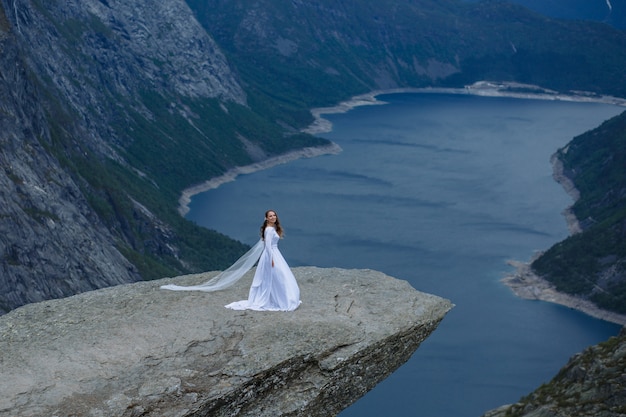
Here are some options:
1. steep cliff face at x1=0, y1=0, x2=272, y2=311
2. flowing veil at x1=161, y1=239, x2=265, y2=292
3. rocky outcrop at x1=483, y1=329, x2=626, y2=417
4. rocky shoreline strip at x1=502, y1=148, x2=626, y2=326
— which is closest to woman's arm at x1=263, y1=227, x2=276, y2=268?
flowing veil at x1=161, y1=239, x2=265, y2=292

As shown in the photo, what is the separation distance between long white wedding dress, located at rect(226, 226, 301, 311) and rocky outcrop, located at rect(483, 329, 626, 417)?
15.6 metres

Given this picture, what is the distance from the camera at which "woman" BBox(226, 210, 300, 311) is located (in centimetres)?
3500

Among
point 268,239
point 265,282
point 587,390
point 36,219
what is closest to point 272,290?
point 265,282

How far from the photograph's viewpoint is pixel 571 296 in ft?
464

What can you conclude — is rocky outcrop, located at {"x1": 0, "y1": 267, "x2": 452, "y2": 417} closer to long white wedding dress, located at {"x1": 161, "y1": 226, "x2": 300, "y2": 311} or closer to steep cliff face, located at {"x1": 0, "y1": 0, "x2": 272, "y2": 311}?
long white wedding dress, located at {"x1": 161, "y1": 226, "x2": 300, "y2": 311}

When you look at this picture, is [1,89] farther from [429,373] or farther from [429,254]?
[429,254]

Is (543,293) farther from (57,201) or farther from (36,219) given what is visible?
(36,219)

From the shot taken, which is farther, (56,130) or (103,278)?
(56,130)

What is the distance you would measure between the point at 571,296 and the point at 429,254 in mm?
25620

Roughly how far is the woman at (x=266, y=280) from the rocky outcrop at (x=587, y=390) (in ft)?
51.5

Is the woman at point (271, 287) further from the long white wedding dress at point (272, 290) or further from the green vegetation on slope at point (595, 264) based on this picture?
the green vegetation on slope at point (595, 264)

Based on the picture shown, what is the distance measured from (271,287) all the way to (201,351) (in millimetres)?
4571

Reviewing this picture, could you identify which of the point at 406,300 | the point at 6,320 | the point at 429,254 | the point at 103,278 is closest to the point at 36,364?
the point at 6,320

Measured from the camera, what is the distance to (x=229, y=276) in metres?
37.4
